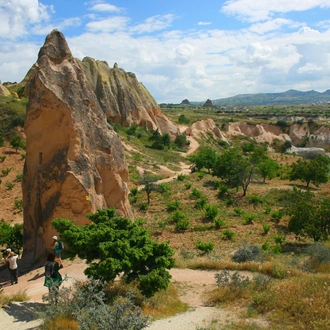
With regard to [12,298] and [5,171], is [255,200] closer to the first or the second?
[5,171]

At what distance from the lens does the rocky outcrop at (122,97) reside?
145 ft

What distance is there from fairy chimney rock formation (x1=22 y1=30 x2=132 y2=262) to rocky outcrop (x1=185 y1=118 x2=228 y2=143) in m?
43.9

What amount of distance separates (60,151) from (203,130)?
159 ft

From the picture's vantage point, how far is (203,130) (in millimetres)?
58875

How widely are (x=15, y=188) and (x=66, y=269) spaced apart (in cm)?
1369

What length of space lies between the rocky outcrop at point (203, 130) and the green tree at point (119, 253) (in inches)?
1910

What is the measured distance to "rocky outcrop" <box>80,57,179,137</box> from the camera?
4419 cm

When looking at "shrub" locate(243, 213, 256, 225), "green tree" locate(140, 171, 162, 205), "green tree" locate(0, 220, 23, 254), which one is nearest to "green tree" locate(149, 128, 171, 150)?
"green tree" locate(140, 171, 162, 205)

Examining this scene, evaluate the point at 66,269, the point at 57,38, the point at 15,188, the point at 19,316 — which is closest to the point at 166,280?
the point at 19,316

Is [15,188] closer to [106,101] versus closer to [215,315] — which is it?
[215,315]

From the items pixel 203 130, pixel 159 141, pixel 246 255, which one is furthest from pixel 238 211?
pixel 203 130

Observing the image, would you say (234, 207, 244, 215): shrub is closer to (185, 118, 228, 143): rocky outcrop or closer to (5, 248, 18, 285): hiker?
(5, 248, 18, 285): hiker

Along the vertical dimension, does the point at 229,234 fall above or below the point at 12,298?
below

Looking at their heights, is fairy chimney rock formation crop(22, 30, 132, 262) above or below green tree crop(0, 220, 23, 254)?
above
